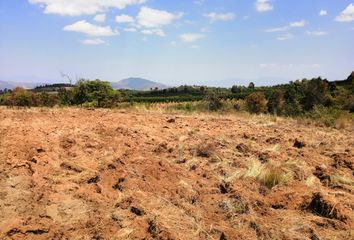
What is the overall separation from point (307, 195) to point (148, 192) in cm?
255

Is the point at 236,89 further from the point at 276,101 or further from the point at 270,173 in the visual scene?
the point at 270,173

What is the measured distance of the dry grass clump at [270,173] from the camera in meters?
7.08

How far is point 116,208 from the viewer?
5.51 m

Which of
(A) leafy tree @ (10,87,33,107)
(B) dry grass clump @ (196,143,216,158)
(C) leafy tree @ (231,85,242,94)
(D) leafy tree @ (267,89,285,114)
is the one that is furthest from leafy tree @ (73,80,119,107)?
(C) leafy tree @ (231,85,242,94)

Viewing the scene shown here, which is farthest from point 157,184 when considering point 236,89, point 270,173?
point 236,89

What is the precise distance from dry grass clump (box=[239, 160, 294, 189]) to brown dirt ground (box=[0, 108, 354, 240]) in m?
0.06

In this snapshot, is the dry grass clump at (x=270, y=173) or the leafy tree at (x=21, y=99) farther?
the leafy tree at (x=21, y=99)

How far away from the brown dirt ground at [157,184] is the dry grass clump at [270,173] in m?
0.06

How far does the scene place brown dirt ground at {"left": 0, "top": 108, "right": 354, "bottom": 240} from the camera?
202 inches

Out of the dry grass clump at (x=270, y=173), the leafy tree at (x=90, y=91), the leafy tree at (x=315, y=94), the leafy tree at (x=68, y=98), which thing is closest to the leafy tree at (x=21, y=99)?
the leafy tree at (x=68, y=98)

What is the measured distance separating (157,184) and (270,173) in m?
2.10

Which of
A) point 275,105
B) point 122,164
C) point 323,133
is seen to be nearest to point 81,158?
point 122,164

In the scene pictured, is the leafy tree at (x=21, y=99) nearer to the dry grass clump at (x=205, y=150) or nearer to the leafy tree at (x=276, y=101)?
the dry grass clump at (x=205, y=150)

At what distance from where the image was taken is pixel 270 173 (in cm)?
718
